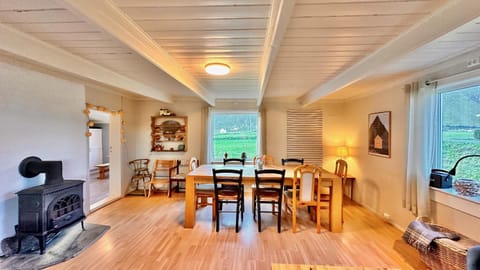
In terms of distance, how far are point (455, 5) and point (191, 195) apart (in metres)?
3.55

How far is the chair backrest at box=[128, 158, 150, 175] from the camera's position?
5.90m

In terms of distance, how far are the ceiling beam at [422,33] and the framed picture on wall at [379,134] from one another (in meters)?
1.47

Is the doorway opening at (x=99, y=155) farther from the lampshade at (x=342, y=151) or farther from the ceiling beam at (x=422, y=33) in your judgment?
the ceiling beam at (x=422, y=33)

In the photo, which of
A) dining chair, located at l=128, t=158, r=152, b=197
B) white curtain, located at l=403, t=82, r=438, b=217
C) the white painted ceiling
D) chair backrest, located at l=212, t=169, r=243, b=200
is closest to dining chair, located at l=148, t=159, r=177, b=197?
dining chair, located at l=128, t=158, r=152, b=197

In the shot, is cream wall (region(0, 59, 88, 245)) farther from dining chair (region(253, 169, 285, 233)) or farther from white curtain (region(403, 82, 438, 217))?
white curtain (region(403, 82, 438, 217))

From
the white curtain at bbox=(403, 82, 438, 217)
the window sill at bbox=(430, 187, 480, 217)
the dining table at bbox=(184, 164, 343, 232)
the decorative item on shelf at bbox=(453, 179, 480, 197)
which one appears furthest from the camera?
the dining table at bbox=(184, 164, 343, 232)

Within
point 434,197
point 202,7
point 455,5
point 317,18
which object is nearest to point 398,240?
point 434,197

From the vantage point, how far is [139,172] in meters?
5.91

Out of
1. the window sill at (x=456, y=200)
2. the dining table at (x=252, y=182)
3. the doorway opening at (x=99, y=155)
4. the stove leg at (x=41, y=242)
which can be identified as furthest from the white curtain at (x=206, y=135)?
the window sill at (x=456, y=200)

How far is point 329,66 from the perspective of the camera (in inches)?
123

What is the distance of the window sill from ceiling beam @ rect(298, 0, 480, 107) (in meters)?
1.67

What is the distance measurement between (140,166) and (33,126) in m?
2.98

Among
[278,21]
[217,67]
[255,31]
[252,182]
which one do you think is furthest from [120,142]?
[278,21]

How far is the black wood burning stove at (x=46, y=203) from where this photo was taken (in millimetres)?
2824
